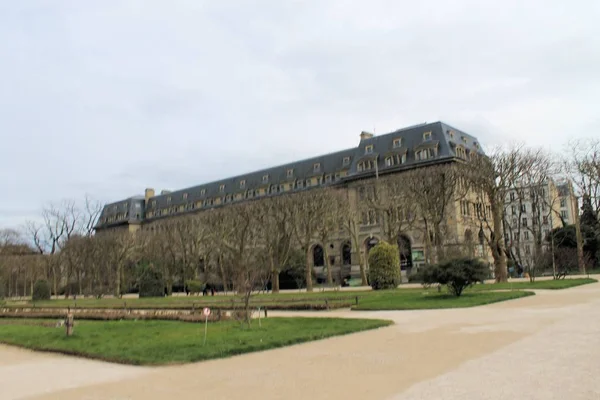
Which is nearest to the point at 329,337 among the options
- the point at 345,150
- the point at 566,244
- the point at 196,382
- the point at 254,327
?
the point at 254,327

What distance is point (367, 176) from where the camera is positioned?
64.2 m

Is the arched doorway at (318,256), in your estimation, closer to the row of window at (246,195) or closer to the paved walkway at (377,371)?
the row of window at (246,195)

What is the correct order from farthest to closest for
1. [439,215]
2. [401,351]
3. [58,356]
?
[439,215] < [58,356] < [401,351]

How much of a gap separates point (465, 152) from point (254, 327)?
5071 centimetres

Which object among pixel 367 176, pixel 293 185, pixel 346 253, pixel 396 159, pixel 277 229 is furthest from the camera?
pixel 293 185

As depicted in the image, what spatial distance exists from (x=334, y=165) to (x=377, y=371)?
64.1 meters

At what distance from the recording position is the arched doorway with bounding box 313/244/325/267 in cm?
7050

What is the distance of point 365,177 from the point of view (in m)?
64.4

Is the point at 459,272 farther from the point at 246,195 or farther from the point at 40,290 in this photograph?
the point at 246,195

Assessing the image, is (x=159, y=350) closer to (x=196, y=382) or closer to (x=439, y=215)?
(x=196, y=382)

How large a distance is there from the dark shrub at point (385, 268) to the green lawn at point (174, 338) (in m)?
18.0

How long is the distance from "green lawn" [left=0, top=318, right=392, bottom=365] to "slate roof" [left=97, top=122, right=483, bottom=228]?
46.0 m

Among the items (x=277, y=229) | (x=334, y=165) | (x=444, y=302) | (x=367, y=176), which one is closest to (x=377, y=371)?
(x=444, y=302)

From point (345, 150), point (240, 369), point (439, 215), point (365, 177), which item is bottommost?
point (240, 369)
